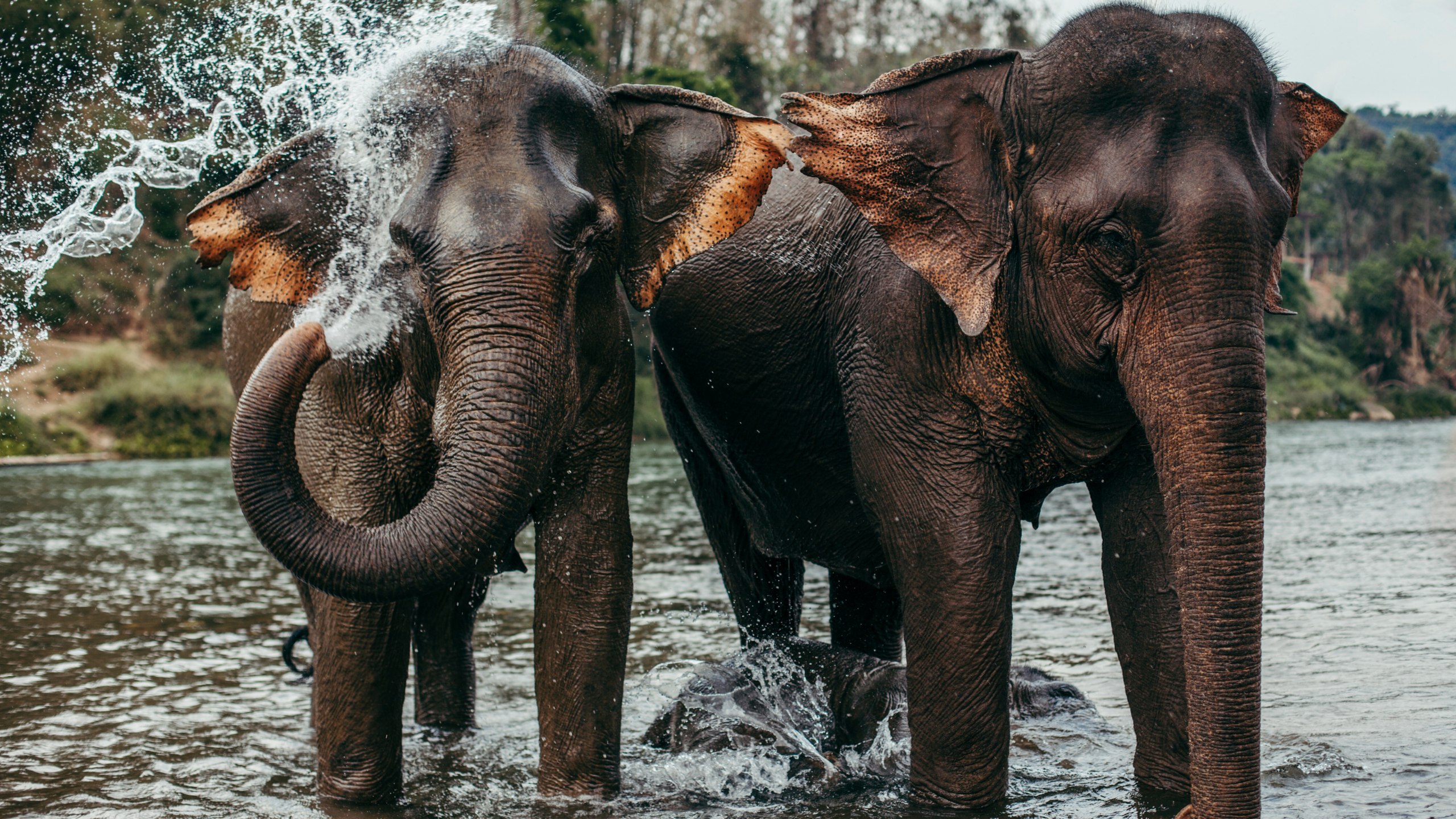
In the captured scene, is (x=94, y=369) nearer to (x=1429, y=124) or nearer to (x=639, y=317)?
(x=639, y=317)

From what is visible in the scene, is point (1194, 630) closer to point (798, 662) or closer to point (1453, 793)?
point (1453, 793)

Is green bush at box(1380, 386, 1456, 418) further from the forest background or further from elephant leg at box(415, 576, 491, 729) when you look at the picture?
elephant leg at box(415, 576, 491, 729)

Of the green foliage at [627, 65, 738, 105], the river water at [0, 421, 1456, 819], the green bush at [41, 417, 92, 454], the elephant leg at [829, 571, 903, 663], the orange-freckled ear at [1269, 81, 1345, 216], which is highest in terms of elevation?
the green foliage at [627, 65, 738, 105]

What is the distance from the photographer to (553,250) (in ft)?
15.0

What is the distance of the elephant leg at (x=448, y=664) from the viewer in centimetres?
712

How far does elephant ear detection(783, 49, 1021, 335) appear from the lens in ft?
15.5

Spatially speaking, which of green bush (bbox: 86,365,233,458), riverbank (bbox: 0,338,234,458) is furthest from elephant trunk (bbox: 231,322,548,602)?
green bush (bbox: 86,365,233,458)

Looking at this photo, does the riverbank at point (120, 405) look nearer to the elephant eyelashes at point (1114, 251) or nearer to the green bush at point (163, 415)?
the green bush at point (163, 415)

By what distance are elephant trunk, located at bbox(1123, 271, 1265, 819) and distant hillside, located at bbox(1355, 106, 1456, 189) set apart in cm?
12498

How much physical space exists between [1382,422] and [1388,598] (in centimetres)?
3282

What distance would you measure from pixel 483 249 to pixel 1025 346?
69.9 inches

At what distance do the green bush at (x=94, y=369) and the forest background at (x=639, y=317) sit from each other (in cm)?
6

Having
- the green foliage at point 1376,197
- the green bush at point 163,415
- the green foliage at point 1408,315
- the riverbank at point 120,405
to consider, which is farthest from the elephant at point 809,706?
the green foliage at point 1376,197

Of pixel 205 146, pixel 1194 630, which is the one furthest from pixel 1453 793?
pixel 205 146
